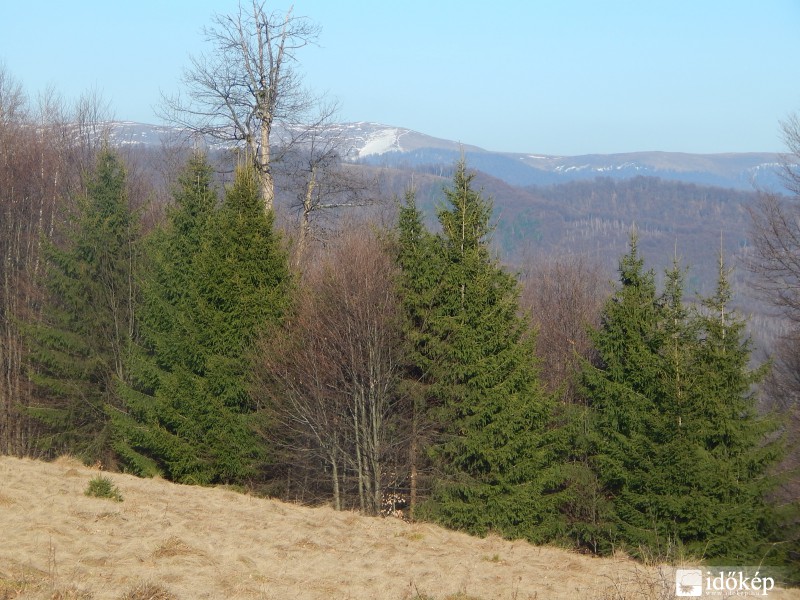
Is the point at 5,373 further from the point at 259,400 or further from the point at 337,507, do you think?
the point at 337,507

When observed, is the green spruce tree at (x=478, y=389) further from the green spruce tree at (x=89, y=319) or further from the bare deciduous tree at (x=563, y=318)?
the green spruce tree at (x=89, y=319)

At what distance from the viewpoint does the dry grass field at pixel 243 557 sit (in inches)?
373

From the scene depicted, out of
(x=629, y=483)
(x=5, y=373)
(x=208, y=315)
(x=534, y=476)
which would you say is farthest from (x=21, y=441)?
(x=629, y=483)

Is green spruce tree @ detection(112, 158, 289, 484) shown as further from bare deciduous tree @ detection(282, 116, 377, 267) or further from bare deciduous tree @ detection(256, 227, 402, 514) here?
bare deciduous tree @ detection(282, 116, 377, 267)

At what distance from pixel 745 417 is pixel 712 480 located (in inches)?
71.6

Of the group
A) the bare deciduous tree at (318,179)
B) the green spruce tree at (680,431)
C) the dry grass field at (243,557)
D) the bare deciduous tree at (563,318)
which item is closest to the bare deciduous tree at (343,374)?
the bare deciduous tree at (563,318)

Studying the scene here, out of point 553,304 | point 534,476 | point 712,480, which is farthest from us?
point 553,304

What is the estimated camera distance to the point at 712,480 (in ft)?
59.4

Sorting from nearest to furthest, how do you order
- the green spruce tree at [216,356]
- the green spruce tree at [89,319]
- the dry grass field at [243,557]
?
1. the dry grass field at [243,557]
2. the green spruce tree at [216,356]
3. the green spruce tree at [89,319]

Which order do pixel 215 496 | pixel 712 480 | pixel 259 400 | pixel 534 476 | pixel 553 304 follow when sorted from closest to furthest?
pixel 215 496 → pixel 712 480 → pixel 534 476 → pixel 259 400 → pixel 553 304

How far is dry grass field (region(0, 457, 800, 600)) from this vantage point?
373 inches

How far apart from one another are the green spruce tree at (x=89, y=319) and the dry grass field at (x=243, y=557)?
10551 millimetres

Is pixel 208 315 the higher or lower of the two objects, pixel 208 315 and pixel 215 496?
the higher

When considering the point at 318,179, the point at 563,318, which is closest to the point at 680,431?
the point at 318,179
